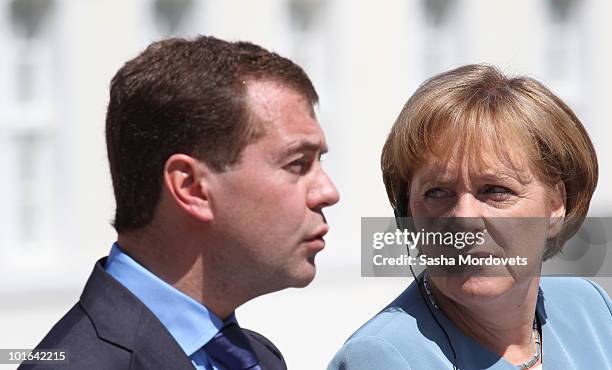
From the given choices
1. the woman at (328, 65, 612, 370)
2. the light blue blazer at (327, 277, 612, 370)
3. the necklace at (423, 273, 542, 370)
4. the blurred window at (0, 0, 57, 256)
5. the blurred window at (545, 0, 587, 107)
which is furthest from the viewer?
Result: the blurred window at (545, 0, 587, 107)

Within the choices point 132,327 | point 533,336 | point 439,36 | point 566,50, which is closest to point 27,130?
point 439,36

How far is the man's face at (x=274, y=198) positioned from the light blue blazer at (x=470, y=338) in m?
0.33

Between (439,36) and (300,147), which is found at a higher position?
(300,147)

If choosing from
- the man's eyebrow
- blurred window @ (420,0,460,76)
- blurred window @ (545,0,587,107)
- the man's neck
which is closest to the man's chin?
the man's neck

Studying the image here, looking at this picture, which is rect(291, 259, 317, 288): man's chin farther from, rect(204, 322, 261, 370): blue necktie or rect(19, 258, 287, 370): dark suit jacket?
rect(19, 258, 287, 370): dark suit jacket

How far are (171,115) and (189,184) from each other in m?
0.15

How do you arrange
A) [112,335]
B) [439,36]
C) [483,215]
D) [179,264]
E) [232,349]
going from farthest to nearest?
[439,36] < [483,215] < [232,349] < [179,264] < [112,335]

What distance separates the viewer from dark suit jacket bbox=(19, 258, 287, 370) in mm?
2488

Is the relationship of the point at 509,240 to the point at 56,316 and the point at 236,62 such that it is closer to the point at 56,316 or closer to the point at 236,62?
the point at 236,62

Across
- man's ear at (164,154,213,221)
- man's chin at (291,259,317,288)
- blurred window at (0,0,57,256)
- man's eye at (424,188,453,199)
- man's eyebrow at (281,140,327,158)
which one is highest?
man's eyebrow at (281,140,327,158)

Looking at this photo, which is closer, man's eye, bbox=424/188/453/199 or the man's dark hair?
the man's dark hair

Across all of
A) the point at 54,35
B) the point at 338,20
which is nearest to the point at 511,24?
the point at 338,20

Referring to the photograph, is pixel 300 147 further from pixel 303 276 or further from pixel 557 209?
pixel 557 209

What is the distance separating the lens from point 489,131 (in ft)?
10.1
